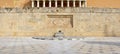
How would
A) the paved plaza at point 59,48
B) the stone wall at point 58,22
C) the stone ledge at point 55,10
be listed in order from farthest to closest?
the stone ledge at point 55,10 < the stone wall at point 58,22 < the paved plaza at point 59,48

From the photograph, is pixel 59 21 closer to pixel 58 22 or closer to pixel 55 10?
pixel 58 22

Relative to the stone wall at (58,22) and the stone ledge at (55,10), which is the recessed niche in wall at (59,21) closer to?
the stone wall at (58,22)

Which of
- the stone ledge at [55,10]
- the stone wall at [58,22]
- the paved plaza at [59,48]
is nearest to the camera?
the paved plaza at [59,48]

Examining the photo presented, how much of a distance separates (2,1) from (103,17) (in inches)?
978

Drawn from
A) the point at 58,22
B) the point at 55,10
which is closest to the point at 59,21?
the point at 58,22

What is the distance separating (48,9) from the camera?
971 inches

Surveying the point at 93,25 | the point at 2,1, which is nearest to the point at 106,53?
the point at 93,25

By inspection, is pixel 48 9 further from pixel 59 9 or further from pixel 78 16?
pixel 78 16

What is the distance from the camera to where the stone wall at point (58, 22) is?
958 inches

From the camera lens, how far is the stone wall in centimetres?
2434

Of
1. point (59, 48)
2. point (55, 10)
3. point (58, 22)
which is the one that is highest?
point (55, 10)

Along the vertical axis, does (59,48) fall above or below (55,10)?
below

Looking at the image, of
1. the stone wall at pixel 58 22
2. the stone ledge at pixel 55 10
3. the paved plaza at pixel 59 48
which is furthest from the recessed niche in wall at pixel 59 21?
the paved plaza at pixel 59 48

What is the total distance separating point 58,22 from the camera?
2450 centimetres
